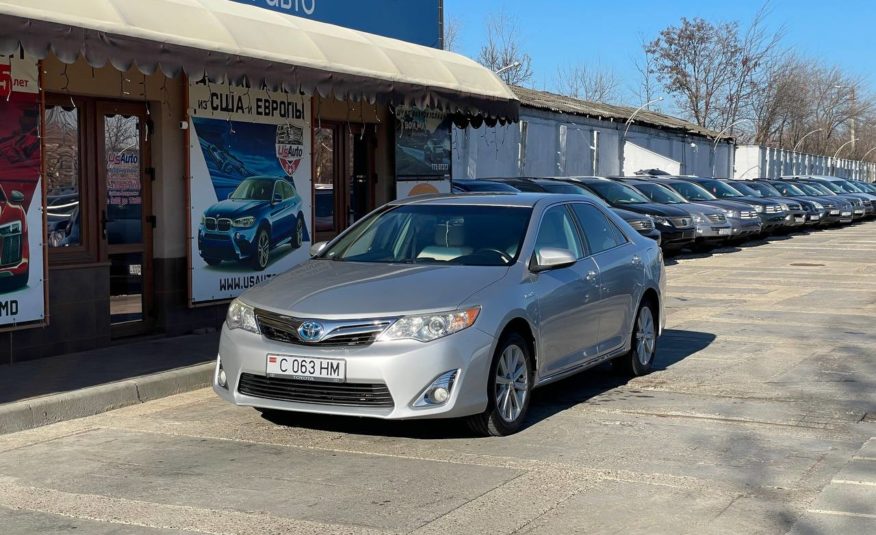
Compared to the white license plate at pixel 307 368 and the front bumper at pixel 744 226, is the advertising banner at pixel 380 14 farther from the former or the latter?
the front bumper at pixel 744 226

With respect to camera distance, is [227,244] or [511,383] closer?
[511,383]

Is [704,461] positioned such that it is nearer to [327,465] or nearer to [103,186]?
[327,465]

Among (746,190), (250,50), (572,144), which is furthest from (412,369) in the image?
(572,144)

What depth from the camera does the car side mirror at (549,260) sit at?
24.1 ft

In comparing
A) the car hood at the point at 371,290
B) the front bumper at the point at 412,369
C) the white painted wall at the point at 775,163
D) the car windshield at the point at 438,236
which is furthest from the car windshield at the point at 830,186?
the front bumper at the point at 412,369

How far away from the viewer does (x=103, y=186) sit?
10.4 m

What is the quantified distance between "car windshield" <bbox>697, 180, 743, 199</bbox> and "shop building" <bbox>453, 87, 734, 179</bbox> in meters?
6.24

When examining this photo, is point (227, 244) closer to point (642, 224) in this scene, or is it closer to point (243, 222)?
point (243, 222)

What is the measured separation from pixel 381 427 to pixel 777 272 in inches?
540

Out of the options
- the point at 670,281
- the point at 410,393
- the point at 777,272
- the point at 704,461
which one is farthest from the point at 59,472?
the point at 777,272

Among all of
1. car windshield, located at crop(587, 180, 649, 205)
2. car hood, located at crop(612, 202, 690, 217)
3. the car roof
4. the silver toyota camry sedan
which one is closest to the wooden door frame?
the silver toyota camry sedan

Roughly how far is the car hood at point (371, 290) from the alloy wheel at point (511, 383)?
49 cm

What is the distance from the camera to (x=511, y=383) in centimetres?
693

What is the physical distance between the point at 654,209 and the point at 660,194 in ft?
7.05
